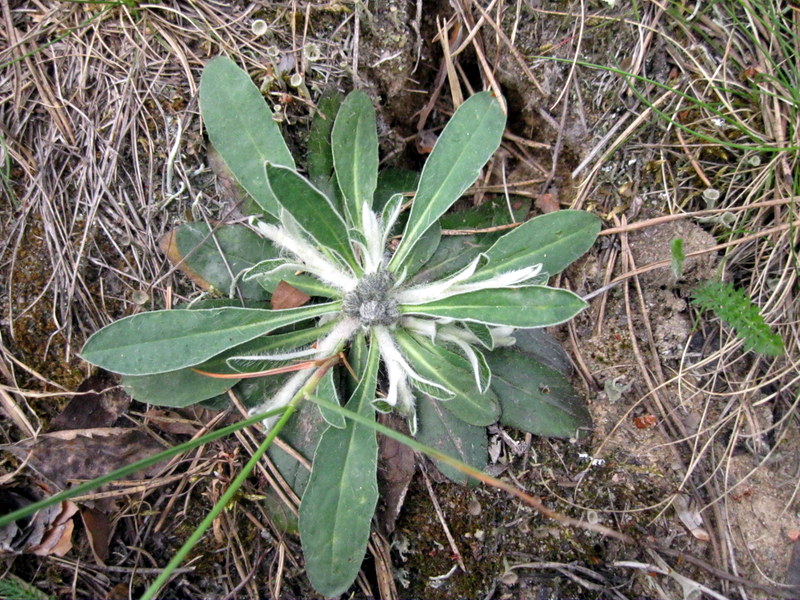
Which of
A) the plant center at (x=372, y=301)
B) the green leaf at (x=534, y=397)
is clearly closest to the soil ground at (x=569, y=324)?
the green leaf at (x=534, y=397)

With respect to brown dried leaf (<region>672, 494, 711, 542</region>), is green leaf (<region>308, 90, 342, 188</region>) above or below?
above

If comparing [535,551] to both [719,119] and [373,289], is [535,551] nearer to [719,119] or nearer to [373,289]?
[373,289]

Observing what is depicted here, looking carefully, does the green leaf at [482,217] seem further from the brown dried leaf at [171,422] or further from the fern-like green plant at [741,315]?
the brown dried leaf at [171,422]

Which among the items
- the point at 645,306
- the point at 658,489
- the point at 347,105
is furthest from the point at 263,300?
the point at 658,489

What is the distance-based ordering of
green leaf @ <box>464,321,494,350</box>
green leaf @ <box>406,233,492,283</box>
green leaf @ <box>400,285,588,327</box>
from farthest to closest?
green leaf @ <box>406,233,492,283</box>, green leaf @ <box>464,321,494,350</box>, green leaf @ <box>400,285,588,327</box>

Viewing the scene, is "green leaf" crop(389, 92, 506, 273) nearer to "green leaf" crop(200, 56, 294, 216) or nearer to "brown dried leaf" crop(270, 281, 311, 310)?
"brown dried leaf" crop(270, 281, 311, 310)

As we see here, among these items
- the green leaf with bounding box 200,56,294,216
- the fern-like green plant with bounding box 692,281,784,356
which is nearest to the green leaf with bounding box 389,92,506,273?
the green leaf with bounding box 200,56,294,216

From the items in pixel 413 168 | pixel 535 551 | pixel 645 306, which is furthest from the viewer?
pixel 413 168
